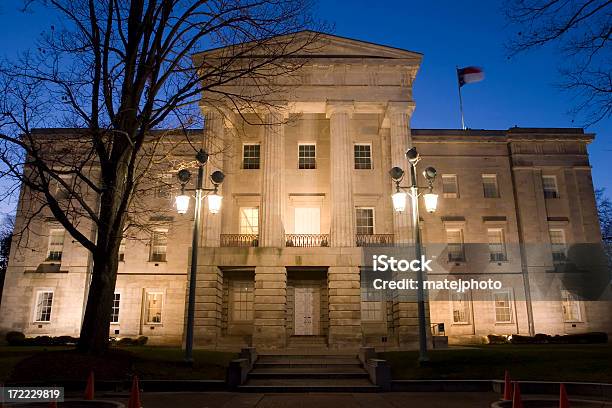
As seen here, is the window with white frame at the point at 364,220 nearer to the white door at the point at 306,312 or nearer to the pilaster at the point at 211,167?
the white door at the point at 306,312

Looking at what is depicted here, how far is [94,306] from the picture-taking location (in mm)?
13477

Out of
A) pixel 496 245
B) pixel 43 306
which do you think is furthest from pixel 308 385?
pixel 43 306

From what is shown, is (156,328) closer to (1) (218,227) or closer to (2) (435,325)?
(1) (218,227)

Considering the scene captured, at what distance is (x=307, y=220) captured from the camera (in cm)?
3052

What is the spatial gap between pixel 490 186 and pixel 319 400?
27.9 metres

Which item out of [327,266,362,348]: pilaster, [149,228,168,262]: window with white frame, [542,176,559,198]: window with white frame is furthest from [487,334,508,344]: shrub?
[149,228,168,262]: window with white frame

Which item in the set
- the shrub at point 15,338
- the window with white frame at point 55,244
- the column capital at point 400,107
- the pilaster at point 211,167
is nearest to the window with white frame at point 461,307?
the column capital at point 400,107

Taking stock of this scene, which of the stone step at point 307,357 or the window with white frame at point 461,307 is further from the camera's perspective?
the window with white frame at point 461,307

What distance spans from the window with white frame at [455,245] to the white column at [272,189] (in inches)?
504

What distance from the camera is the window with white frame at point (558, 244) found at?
33.8m

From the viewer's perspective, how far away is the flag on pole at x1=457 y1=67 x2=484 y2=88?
36312 millimetres

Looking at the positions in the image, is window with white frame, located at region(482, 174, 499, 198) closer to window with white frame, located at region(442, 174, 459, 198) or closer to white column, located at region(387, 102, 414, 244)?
window with white frame, located at region(442, 174, 459, 198)

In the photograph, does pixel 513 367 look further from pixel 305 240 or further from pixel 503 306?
pixel 503 306

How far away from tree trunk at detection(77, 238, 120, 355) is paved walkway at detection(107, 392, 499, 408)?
237 cm
